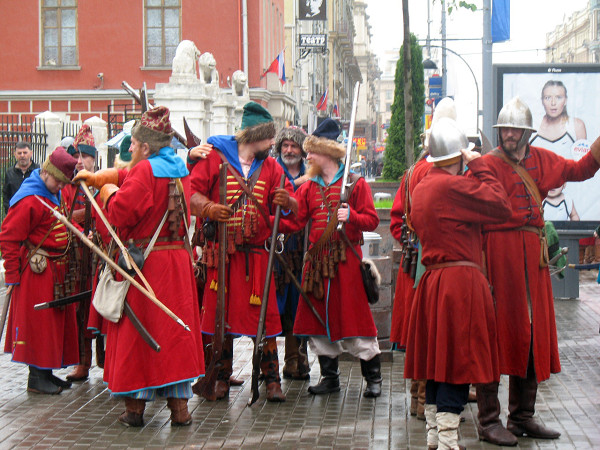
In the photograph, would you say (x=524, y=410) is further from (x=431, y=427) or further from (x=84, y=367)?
(x=84, y=367)

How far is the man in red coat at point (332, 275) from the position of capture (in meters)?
7.50

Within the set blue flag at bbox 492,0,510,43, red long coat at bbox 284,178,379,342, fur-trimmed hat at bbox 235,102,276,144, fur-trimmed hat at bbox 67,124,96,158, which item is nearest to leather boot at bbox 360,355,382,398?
red long coat at bbox 284,178,379,342

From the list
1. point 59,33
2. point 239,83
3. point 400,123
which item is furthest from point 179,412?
point 59,33

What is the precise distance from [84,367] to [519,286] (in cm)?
372

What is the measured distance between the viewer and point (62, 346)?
25.3ft

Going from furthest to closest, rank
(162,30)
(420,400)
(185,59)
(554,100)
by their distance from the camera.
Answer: (162,30), (185,59), (554,100), (420,400)

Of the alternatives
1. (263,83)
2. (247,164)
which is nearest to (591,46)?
(263,83)

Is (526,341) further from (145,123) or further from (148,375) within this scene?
(145,123)

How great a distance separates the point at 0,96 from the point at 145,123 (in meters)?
23.9

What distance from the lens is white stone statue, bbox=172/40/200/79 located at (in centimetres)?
1858

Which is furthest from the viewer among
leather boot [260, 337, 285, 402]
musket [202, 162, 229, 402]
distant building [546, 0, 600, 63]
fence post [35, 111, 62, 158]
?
distant building [546, 0, 600, 63]

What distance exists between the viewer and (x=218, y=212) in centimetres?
703

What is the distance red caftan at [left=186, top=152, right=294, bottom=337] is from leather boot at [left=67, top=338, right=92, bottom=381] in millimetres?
1282

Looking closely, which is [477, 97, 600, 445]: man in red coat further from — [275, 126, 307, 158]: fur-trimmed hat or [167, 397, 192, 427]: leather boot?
[275, 126, 307, 158]: fur-trimmed hat
